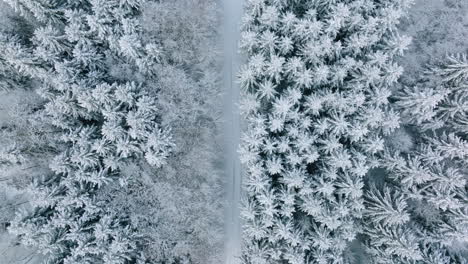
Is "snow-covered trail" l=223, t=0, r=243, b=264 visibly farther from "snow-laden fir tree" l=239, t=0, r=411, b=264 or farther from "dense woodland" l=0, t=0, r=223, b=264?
"snow-laden fir tree" l=239, t=0, r=411, b=264

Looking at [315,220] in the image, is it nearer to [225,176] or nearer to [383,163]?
[383,163]

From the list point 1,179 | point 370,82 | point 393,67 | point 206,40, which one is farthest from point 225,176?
point 1,179

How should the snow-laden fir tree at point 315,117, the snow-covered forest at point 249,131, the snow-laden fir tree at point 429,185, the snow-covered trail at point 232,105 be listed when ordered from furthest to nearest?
the snow-covered trail at point 232,105 → the snow-laden fir tree at point 429,185 → the snow-covered forest at point 249,131 → the snow-laden fir tree at point 315,117

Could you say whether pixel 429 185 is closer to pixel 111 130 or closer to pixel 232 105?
pixel 232 105

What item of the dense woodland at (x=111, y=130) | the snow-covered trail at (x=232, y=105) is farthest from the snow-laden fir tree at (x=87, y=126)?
the snow-covered trail at (x=232, y=105)

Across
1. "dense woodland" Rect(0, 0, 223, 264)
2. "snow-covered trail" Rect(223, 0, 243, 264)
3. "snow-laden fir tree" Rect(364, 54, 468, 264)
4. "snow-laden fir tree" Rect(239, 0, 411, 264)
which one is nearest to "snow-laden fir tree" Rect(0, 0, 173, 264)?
"dense woodland" Rect(0, 0, 223, 264)

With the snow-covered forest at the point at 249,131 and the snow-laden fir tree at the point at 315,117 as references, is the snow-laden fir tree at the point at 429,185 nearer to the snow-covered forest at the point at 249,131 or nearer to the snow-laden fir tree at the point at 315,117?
the snow-covered forest at the point at 249,131
